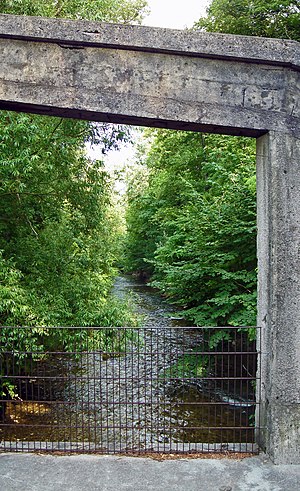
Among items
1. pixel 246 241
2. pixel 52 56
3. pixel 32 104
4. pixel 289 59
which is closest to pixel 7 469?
pixel 32 104

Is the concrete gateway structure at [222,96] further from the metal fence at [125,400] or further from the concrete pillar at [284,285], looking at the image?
the metal fence at [125,400]

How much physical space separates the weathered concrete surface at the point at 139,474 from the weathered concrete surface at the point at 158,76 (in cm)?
349

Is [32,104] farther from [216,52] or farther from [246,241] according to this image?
[246,241]

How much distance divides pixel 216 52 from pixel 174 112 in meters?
0.72

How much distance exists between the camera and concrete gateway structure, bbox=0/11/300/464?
15.4 ft

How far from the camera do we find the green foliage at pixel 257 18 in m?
14.7

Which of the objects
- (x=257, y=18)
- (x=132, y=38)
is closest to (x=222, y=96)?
(x=132, y=38)

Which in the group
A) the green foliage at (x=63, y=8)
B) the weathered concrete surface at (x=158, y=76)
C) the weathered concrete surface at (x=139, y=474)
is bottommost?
the weathered concrete surface at (x=139, y=474)

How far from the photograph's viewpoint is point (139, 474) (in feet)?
14.8

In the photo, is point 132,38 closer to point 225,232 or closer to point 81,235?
point 225,232

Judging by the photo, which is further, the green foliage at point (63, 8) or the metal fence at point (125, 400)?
the green foliage at point (63, 8)

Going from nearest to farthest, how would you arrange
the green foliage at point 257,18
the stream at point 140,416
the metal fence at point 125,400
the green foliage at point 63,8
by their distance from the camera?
the metal fence at point 125,400 → the stream at point 140,416 → the green foliage at point 63,8 → the green foliage at point 257,18

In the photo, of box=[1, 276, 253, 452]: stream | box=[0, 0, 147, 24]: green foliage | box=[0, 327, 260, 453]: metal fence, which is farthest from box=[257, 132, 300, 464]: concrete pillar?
box=[0, 0, 147, 24]: green foliage

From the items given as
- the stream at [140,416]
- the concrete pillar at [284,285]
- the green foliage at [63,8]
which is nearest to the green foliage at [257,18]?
the green foliage at [63,8]
